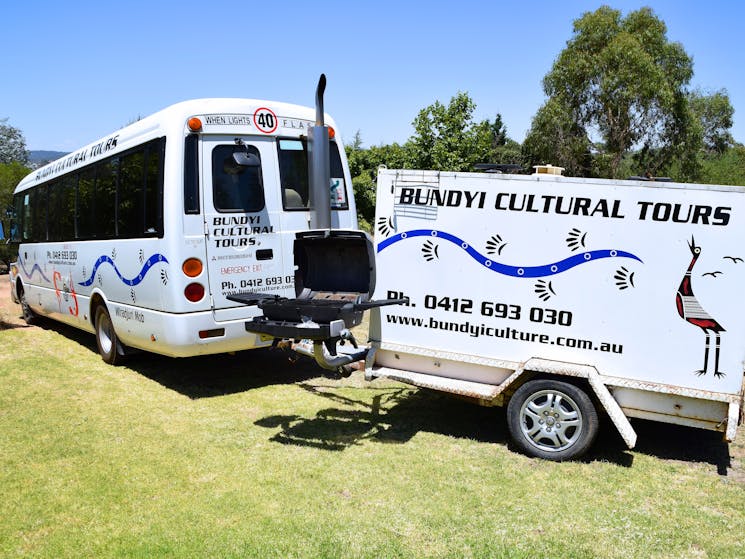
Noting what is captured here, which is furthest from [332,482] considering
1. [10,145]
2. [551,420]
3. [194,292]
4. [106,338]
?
[10,145]

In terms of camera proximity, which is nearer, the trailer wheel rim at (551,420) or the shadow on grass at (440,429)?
the trailer wheel rim at (551,420)

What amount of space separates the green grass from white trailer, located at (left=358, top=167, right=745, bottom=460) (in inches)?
19.9

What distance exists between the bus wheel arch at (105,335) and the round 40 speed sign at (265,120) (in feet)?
10.7

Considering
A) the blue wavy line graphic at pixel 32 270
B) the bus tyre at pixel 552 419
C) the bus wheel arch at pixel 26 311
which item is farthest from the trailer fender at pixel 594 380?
the bus wheel arch at pixel 26 311

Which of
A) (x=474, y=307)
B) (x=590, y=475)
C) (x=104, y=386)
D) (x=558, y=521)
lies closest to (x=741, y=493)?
(x=590, y=475)

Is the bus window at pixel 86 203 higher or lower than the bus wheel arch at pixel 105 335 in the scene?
higher

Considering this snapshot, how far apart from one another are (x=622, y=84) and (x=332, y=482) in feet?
106

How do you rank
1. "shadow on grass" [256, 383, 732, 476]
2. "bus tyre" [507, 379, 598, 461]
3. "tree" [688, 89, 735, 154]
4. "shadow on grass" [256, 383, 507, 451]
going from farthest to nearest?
"tree" [688, 89, 735, 154]
"shadow on grass" [256, 383, 507, 451]
"shadow on grass" [256, 383, 732, 476]
"bus tyre" [507, 379, 598, 461]

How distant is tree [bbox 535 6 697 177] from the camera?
1246 inches

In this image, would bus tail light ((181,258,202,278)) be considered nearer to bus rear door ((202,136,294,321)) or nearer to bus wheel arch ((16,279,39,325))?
bus rear door ((202,136,294,321))

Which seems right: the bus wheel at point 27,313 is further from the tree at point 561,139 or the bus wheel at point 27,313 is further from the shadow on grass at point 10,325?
the tree at point 561,139

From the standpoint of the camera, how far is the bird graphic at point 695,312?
180 inches

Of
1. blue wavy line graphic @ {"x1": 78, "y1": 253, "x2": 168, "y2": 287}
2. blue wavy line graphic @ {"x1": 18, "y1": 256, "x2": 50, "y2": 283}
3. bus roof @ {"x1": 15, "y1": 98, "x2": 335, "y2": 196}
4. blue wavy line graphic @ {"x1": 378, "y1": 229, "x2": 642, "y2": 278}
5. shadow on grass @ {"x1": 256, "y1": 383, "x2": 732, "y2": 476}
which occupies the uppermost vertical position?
bus roof @ {"x1": 15, "y1": 98, "x2": 335, "y2": 196}

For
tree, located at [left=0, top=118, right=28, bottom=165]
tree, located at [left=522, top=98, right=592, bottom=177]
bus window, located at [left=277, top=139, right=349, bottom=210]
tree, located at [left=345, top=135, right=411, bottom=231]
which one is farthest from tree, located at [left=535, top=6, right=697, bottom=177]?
tree, located at [left=0, top=118, right=28, bottom=165]
